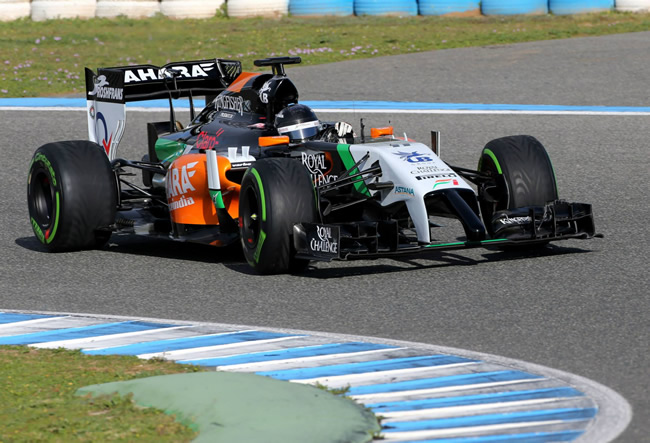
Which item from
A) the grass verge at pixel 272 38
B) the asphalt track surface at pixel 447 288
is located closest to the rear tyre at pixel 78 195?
the asphalt track surface at pixel 447 288

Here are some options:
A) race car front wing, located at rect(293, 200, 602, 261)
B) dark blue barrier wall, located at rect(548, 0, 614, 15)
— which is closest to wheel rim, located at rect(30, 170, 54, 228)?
race car front wing, located at rect(293, 200, 602, 261)

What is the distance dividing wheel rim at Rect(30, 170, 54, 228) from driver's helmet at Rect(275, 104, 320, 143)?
187 cm

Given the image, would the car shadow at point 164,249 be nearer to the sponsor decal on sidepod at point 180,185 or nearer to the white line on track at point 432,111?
the sponsor decal on sidepod at point 180,185

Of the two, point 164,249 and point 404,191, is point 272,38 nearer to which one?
point 164,249

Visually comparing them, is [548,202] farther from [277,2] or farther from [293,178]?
[277,2]

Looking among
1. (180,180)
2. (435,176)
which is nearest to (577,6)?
(180,180)

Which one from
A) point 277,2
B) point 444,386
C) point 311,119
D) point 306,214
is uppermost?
point 277,2

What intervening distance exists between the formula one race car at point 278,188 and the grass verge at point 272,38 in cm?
919

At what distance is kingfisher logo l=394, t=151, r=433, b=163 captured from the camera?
24.7 ft

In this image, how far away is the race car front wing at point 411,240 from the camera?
23.1 feet

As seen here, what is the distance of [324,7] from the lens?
25.9m

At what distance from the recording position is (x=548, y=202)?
796cm

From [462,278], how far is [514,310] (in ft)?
2.95

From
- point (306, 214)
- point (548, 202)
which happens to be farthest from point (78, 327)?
point (548, 202)
